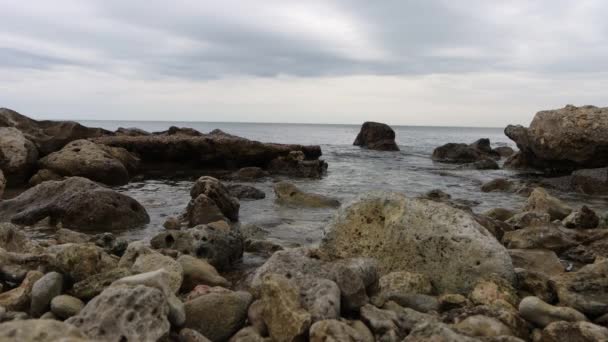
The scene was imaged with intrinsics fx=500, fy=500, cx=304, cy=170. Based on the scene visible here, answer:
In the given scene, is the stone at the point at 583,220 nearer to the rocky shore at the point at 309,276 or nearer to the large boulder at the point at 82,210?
the rocky shore at the point at 309,276

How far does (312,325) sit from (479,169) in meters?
24.8

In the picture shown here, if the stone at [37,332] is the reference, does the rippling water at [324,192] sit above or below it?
below

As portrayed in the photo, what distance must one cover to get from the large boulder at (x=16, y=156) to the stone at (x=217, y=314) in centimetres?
1424

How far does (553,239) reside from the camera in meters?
8.00

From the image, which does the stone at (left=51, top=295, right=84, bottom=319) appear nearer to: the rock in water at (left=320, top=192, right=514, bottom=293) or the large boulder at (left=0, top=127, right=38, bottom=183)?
the rock in water at (left=320, top=192, right=514, bottom=293)

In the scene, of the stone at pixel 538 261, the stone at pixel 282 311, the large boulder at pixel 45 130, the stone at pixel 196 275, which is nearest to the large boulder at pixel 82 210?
the stone at pixel 196 275

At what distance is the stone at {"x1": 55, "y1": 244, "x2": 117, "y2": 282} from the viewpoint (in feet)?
15.5

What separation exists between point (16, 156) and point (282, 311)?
15.1m

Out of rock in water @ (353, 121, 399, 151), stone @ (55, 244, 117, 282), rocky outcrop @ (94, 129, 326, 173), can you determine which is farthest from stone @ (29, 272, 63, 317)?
rock in water @ (353, 121, 399, 151)

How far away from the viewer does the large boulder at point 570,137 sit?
1977 cm

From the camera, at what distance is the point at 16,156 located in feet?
52.3

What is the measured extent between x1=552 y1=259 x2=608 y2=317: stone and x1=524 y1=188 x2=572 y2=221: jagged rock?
19.5 ft

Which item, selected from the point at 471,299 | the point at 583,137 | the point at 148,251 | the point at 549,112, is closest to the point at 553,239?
the point at 471,299

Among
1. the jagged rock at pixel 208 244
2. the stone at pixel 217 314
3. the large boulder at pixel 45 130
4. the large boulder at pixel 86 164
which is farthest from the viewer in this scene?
the large boulder at pixel 45 130
